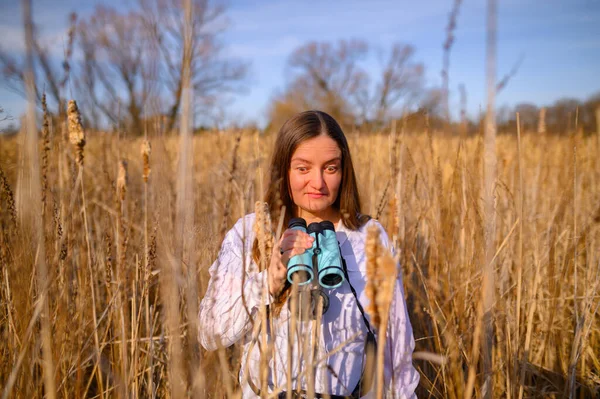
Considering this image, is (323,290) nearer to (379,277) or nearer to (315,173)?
(315,173)

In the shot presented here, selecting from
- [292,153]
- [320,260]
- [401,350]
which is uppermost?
[292,153]

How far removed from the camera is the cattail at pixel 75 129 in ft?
3.31

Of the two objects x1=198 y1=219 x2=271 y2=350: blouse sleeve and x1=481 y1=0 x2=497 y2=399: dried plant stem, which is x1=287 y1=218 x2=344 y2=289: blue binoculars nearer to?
x1=198 y1=219 x2=271 y2=350: blouse sleeve

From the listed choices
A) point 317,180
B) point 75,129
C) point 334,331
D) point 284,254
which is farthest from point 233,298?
point 75,129

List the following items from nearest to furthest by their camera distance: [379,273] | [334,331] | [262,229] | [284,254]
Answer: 1. [379,273]
2. [262,229]
3. [284,254]
4. [334,331]

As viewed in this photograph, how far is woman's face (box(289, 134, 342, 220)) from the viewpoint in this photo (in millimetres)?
1268

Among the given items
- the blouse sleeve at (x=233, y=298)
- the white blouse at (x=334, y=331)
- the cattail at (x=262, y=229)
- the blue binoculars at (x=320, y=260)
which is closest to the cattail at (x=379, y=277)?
the cattail at (x=262, y=229)

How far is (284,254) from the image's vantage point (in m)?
0.96

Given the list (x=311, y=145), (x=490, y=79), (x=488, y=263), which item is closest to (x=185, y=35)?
(x=490, y=79)

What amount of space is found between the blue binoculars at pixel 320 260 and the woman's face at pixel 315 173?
19 cm

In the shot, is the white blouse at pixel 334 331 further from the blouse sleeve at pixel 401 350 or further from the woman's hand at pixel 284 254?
the woman's hand at pixel 284 254

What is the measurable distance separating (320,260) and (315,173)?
0.36 m

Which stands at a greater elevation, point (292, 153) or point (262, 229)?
point (292, 153)

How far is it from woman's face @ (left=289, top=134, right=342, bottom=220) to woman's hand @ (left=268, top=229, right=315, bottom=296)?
0.29 m
